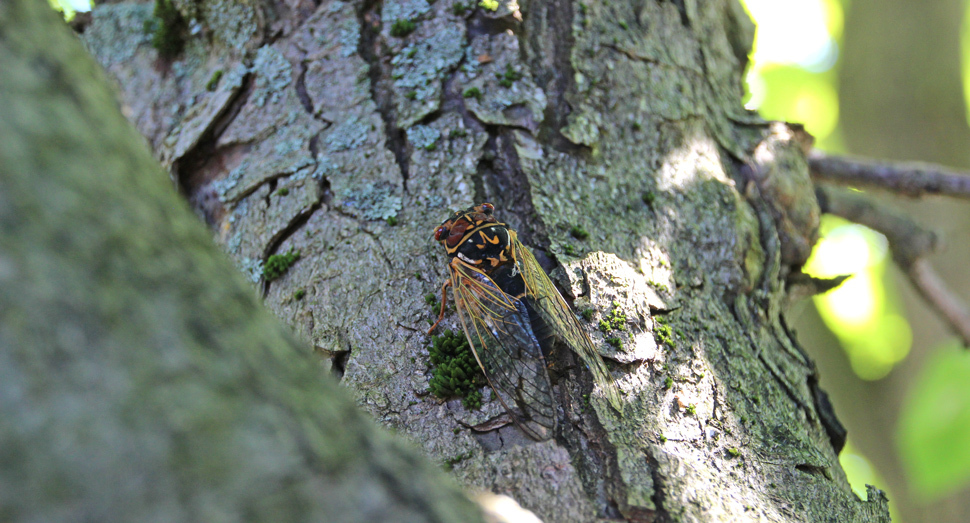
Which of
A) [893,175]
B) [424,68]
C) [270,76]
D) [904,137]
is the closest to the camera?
[424,68]

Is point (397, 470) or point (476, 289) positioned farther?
point (476, 289)

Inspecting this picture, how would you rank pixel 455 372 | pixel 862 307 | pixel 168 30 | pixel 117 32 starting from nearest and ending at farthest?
pixel 455 372, pixel 168 30, pixel 117 32, pixel 862 307

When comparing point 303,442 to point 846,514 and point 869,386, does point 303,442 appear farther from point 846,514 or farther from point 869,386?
point 869,386

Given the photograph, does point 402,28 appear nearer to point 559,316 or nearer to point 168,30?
point 168,30

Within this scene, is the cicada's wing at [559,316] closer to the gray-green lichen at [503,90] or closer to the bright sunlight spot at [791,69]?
the gray-green lichen at [503,90]

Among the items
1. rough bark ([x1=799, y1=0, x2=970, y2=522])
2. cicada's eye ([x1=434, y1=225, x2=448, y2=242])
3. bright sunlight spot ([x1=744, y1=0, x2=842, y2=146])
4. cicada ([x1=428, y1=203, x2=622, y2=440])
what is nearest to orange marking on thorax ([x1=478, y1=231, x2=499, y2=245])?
cicada ([x1=428, y1=203, x2=622, y2=440])

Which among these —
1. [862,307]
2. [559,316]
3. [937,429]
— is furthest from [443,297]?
[862,307]

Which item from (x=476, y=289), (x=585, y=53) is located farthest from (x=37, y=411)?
(x=585, y=53)

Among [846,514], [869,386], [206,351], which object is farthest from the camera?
[869,386]
